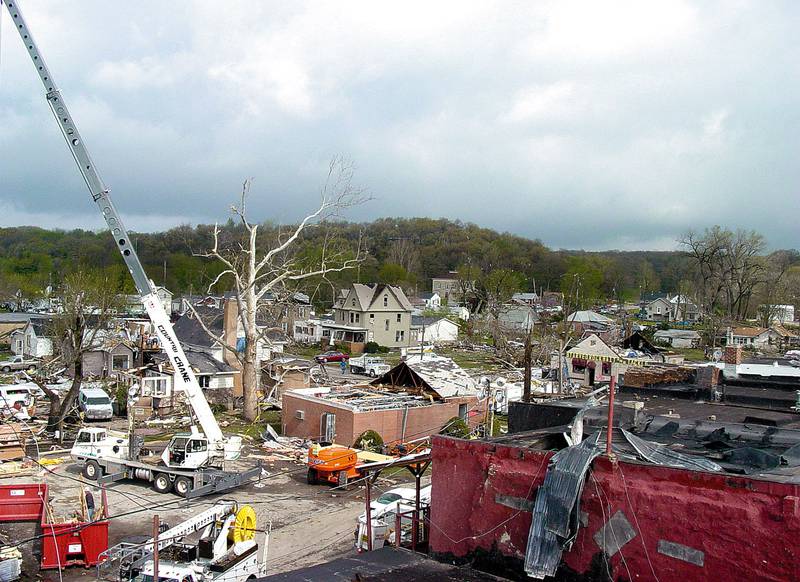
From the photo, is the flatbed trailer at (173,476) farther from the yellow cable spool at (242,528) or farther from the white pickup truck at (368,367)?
the white pickup truck at (368,367)

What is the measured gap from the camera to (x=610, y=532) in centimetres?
945

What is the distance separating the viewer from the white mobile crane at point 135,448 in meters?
22.5

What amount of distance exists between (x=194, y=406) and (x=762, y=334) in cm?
7256

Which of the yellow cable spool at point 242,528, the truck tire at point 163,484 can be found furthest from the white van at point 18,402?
the yellow cable spool at point 242,528

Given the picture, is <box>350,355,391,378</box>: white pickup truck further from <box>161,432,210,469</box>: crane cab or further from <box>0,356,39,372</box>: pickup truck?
<box>161,432,210,469</box>: crane cab

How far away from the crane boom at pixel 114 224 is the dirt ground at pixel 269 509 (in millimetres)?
3079

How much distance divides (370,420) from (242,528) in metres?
13.6

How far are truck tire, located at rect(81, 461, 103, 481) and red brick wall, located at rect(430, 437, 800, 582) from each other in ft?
51.4

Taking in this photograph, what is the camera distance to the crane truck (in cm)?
1402

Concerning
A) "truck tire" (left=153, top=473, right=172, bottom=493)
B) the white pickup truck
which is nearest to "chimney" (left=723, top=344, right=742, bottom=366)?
"truck tire" (left=153, top=473, right=172, bottom=493)

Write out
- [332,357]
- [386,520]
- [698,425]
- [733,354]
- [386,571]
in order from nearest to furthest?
1. [386,571]
2. [698,425]
3. [386,520]
4. [733,354]
5. [332,357]

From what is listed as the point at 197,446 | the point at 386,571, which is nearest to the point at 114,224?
the point at 197,446

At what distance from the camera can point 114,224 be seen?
25.5 meters

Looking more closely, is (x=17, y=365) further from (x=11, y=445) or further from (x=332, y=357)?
(x=11, y=445)
